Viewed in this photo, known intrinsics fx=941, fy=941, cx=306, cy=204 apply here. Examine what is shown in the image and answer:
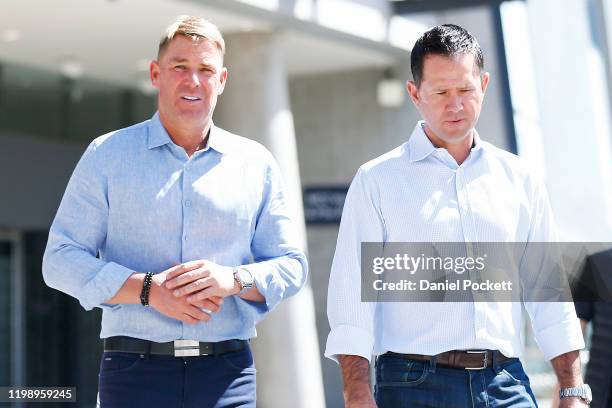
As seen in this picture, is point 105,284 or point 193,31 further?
point 193,31

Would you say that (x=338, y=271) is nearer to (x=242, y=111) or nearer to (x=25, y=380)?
(x=242, y=111)

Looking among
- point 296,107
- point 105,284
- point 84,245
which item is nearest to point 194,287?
A: point 105,284

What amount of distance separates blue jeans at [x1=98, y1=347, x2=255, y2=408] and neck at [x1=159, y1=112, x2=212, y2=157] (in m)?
0.71

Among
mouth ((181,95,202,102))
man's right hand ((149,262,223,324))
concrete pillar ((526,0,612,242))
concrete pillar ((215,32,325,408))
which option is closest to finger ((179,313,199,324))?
man's right hand ((149,262,223,324))

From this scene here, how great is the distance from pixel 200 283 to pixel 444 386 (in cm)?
80

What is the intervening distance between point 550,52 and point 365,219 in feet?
21.0

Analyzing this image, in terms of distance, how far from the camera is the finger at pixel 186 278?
9.36 ft

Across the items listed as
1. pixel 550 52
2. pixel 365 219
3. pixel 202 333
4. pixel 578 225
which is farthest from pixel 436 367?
pixel 550 52

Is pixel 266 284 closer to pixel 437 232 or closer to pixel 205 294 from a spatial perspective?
pixel 205 294

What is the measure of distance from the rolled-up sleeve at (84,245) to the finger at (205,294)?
0.22 meters

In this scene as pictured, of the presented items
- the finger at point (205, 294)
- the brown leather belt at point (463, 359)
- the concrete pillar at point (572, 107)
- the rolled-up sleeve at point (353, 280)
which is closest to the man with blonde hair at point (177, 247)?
the finger at point (205, 294)

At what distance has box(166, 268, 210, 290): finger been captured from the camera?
2.85m

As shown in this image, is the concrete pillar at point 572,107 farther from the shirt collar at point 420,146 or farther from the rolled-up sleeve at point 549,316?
the shirt collar at point 420,146

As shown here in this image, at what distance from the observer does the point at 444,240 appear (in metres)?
2.97
